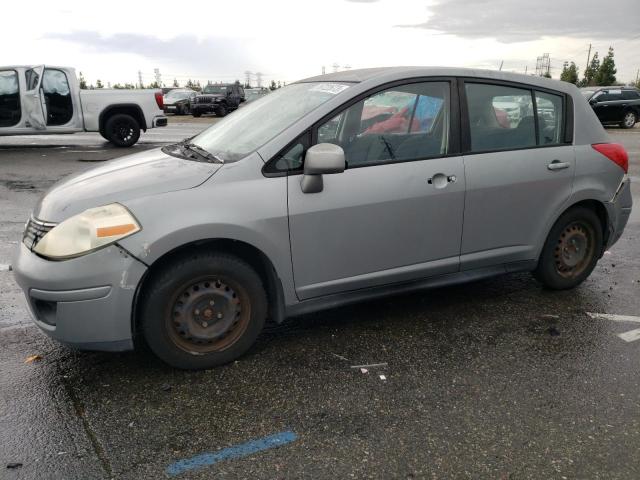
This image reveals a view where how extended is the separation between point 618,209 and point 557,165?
31.4 inches

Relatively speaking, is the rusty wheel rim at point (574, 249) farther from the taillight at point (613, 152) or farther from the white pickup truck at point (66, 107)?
the white pickup truck at point (66, 107)

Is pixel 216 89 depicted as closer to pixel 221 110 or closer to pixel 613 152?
pixel 221 110

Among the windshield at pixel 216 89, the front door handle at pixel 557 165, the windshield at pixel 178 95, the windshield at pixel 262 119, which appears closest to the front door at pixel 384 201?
the windshield at pixel 262 119

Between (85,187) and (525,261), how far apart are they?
9.99 ft

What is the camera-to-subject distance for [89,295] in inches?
114

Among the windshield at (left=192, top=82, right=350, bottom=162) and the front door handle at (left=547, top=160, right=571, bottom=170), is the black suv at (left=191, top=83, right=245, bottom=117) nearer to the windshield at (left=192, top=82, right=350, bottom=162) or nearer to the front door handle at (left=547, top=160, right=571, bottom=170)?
the windshield at (left=192, top=82, right=350, bottom=162)

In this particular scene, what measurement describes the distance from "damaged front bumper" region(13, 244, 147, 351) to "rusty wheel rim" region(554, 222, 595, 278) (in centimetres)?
314

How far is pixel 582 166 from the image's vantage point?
13.8ft

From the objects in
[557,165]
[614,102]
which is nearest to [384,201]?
[557,165]

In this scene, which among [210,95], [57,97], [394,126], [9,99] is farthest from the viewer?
[210,95]

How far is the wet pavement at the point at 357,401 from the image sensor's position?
2.48 meters

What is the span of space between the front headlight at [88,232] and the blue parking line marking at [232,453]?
1145mm

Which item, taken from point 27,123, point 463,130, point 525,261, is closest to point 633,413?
point 525,261

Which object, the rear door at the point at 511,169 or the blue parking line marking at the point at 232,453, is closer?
the blue parking line marking at the point at 232,453
